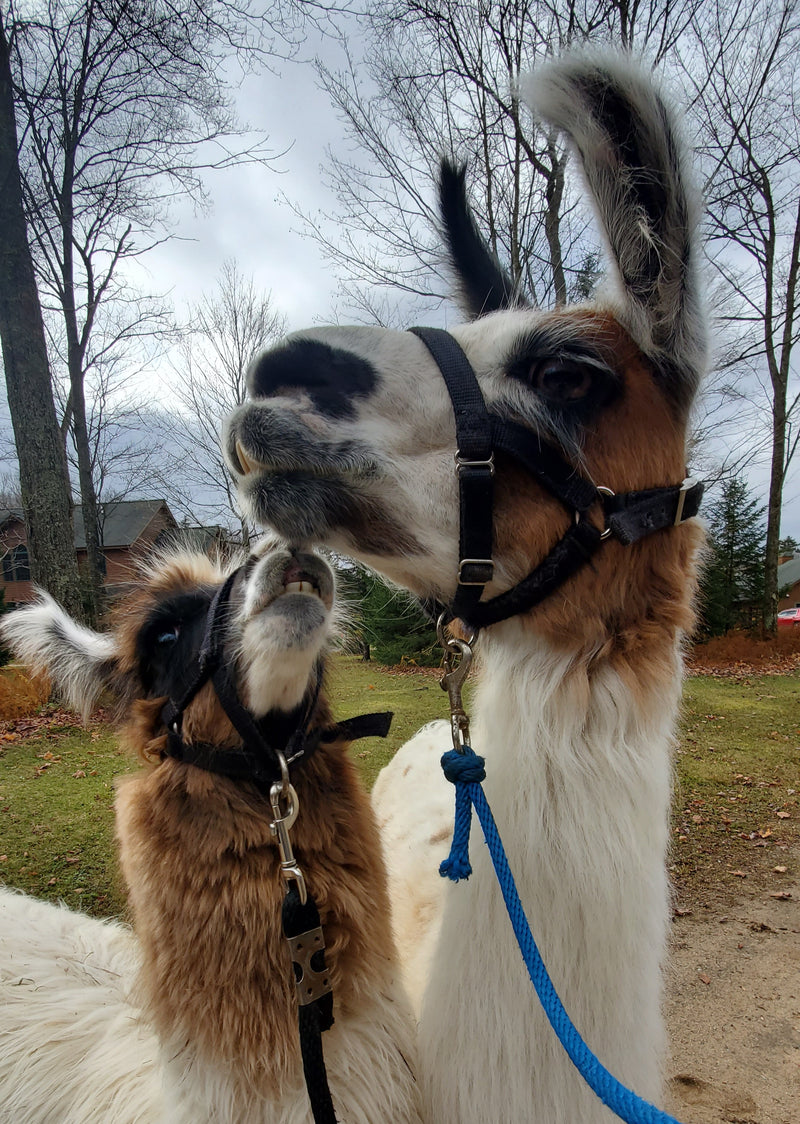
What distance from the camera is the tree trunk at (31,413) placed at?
22.6ft

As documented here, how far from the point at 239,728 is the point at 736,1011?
296 centimetres

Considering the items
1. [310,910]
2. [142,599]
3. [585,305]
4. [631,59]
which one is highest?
[631,59]

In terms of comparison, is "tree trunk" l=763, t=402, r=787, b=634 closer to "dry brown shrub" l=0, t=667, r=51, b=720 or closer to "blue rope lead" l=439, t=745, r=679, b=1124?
"dry brown shrub" l=0, t=667, r=51, b=720

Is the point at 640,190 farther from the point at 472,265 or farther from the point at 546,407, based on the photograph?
the point at 472,265

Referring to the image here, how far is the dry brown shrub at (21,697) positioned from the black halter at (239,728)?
5.36 meters

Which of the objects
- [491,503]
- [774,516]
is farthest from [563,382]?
[774,516]

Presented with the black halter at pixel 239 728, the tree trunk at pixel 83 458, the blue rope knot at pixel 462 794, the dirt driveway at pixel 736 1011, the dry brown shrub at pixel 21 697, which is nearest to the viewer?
the blue rope knot at pixel 462 794

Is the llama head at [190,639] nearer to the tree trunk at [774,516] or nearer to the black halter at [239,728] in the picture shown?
the black halter at [239,728]

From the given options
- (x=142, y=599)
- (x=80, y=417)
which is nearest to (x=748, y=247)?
(x=80, y=417)

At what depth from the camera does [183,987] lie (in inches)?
55.3

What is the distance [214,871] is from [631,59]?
1842 mm

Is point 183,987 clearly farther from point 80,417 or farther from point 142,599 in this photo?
point 80,417

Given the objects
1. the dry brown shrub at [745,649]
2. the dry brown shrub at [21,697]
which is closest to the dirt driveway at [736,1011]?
the dry brown shrub at [21,697]

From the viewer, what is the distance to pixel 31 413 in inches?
272
